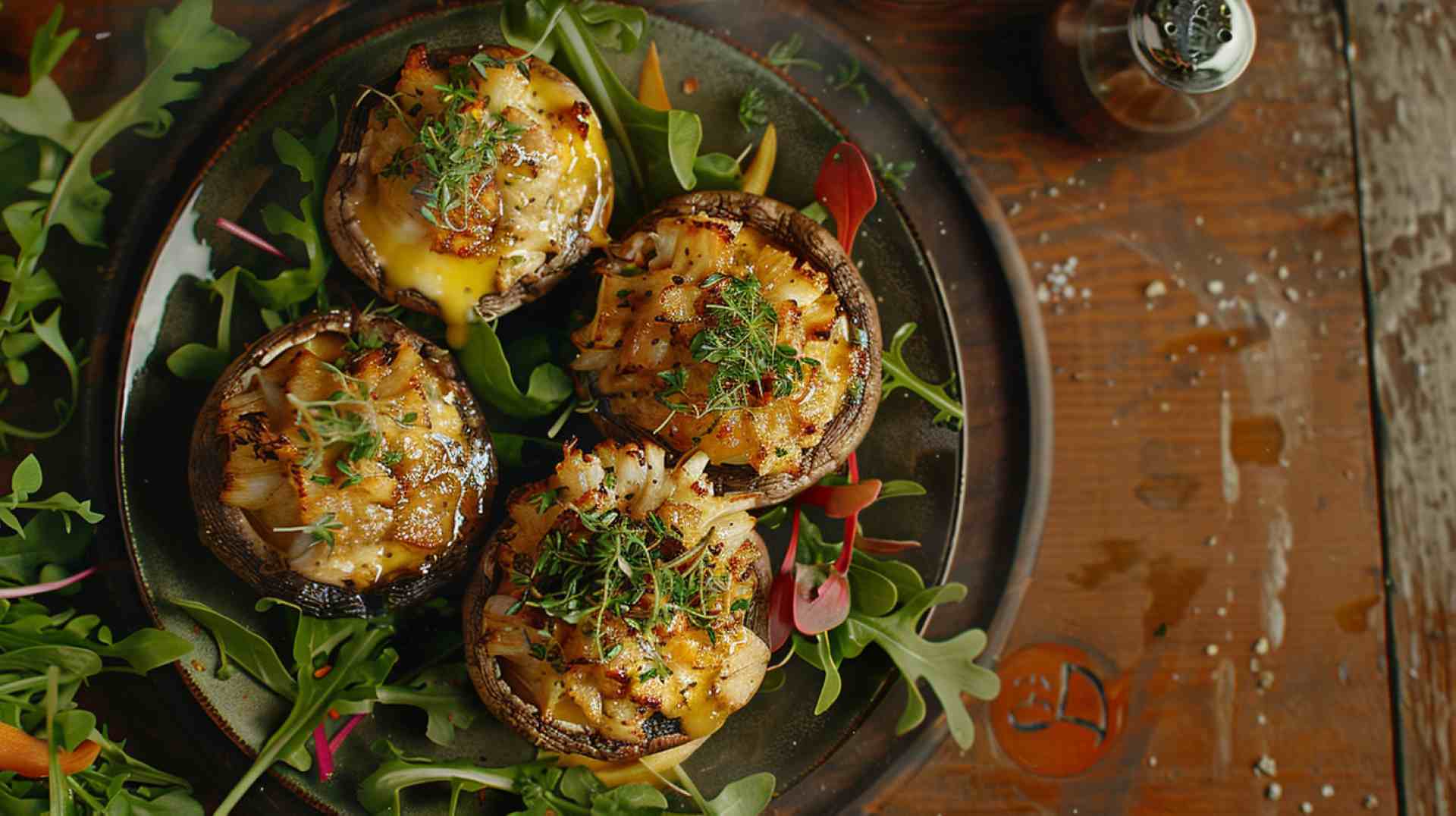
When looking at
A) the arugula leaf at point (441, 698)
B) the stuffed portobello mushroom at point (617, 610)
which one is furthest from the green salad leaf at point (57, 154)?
the stuffed portobello mushroom at point (617, 610)

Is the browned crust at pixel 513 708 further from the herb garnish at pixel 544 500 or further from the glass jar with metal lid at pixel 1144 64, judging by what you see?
the glass jar with metal lid at pixel 1144 64

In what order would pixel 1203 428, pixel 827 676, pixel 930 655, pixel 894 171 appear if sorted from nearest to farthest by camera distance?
1. pixel 827 676
2. pixel 930 655
3. pixel 894 171
4. pixel 1203 428

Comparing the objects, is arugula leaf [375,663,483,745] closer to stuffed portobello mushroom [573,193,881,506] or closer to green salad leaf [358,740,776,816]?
green salad leaf [358,740,776,816]

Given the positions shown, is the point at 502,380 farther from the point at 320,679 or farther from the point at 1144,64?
the point at 1144,64

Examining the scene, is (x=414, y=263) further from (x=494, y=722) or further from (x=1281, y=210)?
(x=1281, y=210)

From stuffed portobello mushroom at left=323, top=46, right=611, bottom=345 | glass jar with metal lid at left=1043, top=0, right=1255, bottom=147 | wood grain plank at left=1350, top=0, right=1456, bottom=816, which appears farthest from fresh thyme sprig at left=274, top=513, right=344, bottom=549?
wood grain plank at left=1350, top=0, right=1456, bottom=816

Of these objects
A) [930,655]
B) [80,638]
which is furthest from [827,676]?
[80,638]

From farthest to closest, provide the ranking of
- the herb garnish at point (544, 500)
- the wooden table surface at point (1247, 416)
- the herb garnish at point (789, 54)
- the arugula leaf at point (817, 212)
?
the wooden table surface at point (1247, 416) → the herb garnish at point (789, 54) → the arugula leaf at point (817, 212) → the herb garnish at point (544, 500)
